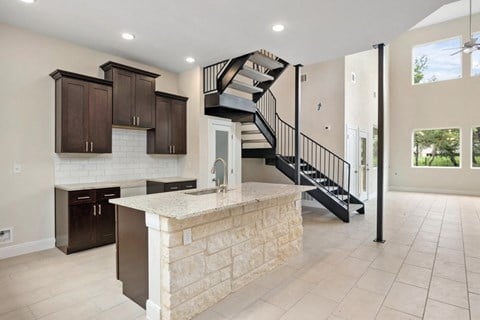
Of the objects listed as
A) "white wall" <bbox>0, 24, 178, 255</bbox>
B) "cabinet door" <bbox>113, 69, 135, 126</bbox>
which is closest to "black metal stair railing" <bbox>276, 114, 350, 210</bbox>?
"cabinet door" <bbox>113, 69, 135, 126</bbox>

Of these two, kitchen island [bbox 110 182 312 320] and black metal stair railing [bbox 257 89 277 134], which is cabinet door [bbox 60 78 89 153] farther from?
black metal stair railing [bbox 257 89 277 134]

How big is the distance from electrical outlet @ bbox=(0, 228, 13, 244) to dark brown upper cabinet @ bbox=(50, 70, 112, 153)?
1.25 metres

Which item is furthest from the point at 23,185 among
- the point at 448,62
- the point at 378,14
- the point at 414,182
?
the point at 448,62

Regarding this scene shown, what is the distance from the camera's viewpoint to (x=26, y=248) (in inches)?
151

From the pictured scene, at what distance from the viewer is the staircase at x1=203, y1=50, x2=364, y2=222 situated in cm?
503

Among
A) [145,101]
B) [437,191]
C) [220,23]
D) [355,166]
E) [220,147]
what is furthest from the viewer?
[437,191]

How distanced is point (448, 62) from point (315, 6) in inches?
358

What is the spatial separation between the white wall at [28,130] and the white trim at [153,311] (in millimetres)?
2768

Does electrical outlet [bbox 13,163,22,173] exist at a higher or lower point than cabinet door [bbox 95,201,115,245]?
higher

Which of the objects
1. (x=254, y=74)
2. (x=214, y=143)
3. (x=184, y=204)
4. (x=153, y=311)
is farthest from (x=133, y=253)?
(x=254, y=74)

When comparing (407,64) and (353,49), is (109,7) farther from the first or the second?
(407,64)

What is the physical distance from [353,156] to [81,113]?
21.2ft

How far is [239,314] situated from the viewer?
2.33 m

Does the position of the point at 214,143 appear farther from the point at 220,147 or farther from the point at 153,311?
the point at 153,311
